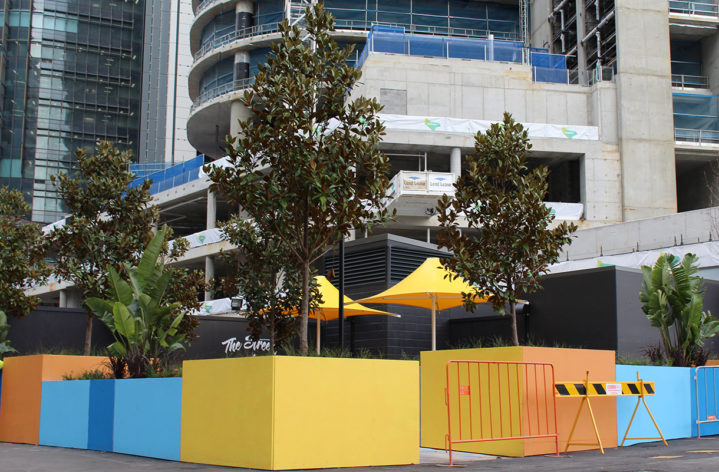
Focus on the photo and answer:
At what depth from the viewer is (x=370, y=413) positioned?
1111 centimetres

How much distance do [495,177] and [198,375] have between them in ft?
24.1

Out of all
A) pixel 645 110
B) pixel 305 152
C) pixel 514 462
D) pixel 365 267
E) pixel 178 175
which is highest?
pixel 645 110

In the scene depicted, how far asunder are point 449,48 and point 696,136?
741 inches

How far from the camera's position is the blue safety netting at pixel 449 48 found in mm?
50281

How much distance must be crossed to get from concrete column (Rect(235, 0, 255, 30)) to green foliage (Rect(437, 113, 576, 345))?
46899 millimetres

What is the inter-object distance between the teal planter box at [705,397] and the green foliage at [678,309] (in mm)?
1175

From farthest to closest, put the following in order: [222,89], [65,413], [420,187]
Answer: [222,89] → [420,187] → [65,413]

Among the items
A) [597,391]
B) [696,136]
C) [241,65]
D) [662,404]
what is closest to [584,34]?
[696,136]

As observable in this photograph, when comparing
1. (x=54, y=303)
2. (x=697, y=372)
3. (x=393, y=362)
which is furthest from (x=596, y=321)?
(x=54, y=303)

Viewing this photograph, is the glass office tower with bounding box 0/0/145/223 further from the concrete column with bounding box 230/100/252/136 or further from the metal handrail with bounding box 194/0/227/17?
the concrete column with bounding box 230/100/252/136

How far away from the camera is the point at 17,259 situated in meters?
21.1

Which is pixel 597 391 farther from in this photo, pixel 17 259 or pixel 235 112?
pixel 235 112

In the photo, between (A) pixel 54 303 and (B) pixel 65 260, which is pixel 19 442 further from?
(A) pixel 54 303

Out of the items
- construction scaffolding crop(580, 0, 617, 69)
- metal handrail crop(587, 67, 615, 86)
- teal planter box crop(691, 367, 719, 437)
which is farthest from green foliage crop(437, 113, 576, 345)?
construction scaffolding crop(580, 0, 617, 69)
